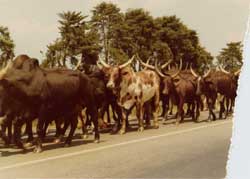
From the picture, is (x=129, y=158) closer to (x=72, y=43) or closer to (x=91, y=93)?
(x=72, y=43)

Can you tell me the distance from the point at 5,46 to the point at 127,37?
5.06ft

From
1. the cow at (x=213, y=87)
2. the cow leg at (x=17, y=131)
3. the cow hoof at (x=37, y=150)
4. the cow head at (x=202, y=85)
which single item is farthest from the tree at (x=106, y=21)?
the cow head at (x=202, y=85)

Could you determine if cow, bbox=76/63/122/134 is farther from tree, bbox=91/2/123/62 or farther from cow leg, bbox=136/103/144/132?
tree, bbox=91/2/123/62

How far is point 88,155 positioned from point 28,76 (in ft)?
4.51

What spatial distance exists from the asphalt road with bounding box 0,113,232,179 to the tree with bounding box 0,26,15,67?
4.16 feet

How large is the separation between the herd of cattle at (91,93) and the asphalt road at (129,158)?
449 millimetres

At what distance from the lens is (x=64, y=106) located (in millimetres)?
9016

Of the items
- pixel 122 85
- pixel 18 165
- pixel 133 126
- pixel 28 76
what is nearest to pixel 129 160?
pixel 18 165

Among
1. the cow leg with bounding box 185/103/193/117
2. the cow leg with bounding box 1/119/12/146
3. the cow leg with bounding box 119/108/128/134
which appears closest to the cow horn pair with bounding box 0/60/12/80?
the cow leg with bounding box 1/119/12/146

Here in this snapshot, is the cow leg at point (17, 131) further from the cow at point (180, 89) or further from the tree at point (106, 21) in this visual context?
the cow at point (180, 89)

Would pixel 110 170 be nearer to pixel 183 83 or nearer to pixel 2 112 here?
pixel 2 112

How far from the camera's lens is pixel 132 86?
1145cm

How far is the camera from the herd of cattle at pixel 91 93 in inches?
327

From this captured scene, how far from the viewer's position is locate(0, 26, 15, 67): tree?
6547 millimetres
